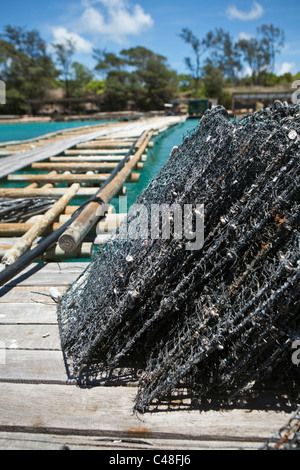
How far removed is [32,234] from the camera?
13.4ft

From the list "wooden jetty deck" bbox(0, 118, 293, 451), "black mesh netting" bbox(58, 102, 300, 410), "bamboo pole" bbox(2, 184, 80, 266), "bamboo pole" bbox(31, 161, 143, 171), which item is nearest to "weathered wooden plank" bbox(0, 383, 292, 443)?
"wooden jetty deck" bbox(0, 118, 293, 451)

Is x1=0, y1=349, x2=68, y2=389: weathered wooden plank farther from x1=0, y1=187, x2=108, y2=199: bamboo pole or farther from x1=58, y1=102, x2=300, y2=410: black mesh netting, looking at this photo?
x1=0, y1=187, x2=108, y2=199: bamboo pole

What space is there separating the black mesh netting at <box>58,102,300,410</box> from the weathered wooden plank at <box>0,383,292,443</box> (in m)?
0.10

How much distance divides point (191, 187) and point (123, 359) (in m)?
1.12

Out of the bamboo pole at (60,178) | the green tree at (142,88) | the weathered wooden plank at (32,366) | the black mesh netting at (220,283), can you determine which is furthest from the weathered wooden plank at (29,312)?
the green tree at (142,88)

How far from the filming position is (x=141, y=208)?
247cm

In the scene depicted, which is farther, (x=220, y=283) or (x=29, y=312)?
(x=29, y=312)

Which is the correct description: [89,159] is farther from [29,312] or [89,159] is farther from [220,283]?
[220,283]

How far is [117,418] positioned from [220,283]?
862 millimetres

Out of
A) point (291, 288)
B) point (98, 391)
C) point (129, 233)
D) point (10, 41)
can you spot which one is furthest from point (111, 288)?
point (10, 41)

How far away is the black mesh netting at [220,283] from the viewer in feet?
5.48

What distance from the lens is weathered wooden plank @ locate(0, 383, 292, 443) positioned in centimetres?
164

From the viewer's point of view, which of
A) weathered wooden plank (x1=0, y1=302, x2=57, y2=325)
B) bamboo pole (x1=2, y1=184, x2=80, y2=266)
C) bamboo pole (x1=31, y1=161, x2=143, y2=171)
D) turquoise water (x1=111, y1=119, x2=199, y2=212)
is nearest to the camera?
weathered wooden plank (x1=0, y1=302, x2=57, y2=325)

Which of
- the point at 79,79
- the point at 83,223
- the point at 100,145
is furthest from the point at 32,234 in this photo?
the point at 79,79
